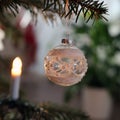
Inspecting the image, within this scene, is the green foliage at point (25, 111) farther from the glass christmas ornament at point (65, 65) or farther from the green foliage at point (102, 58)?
the green foliage at point (102, 58)

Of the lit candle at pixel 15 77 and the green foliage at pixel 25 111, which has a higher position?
the lit candle at pixel 15 77

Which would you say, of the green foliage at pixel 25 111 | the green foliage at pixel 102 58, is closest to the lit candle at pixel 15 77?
the green foliage at pixel 25 111

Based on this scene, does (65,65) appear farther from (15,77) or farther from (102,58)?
(102,58)

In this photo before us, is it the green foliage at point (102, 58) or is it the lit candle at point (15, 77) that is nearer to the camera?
the lit candle at point (15, 77)

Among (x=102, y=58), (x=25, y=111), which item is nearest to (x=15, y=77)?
(x=25, y=111)

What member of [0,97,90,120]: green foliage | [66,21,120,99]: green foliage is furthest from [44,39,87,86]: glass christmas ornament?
[66,21,120,99]: green foliage

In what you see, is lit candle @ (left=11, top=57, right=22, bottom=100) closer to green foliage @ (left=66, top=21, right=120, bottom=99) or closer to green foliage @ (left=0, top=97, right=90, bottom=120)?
green foliage @ (left=0, top=97, right=90, bottom=120)

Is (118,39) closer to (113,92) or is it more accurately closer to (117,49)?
(117,49)
